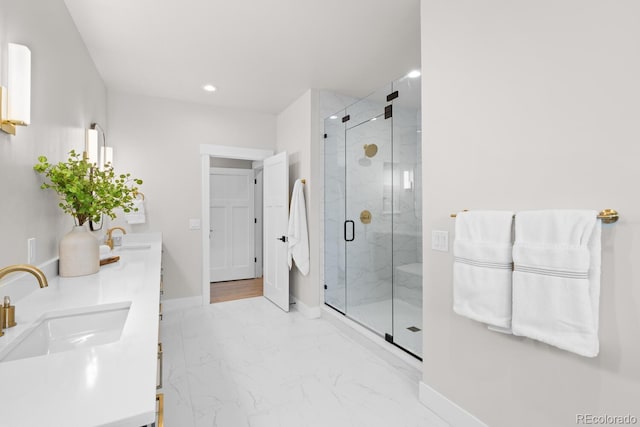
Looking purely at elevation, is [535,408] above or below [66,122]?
below

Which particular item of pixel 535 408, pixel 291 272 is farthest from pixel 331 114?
pixel 535 408

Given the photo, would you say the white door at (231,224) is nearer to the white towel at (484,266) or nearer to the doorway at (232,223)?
the doorway at (232,223)

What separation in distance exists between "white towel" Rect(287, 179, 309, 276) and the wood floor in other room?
123 centimetres

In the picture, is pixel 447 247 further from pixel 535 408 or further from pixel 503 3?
pixel 503 3

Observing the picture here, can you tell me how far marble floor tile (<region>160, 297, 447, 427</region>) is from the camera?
1795mm

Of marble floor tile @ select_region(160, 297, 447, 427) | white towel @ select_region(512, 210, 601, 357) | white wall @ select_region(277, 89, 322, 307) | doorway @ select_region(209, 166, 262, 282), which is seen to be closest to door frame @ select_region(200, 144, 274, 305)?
marble floor tile @ select_region(160, 297, 447, 427)

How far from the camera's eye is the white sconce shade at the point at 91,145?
2475 millimetres

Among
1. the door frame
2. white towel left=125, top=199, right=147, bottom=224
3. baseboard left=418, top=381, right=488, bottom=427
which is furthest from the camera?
the door frame

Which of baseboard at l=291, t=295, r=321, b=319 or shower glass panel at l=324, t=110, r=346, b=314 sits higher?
shower glass panel at l=324, t=110, r=346, b=314

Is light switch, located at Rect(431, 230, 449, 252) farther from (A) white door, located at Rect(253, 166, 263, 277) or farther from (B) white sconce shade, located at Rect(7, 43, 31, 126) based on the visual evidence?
(A) white door, located at Rect(253, 166, 263, 277)

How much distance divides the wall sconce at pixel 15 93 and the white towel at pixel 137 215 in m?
2.22

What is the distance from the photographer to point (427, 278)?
1829mm

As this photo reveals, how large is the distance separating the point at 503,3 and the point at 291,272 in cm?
322

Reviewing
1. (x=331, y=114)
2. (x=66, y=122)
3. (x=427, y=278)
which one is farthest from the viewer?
(x=331, y=114)
